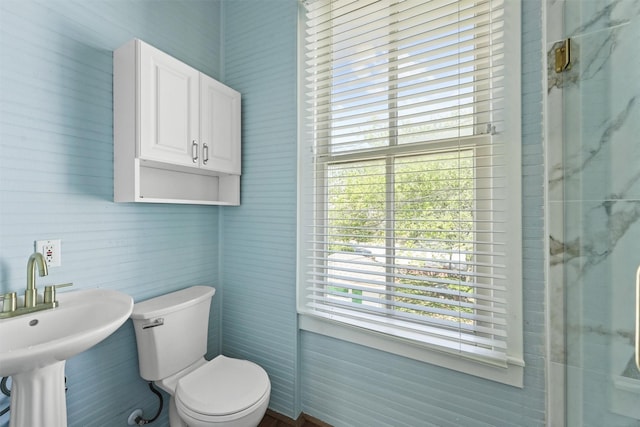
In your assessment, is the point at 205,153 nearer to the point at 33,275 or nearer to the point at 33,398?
the point at 33,275

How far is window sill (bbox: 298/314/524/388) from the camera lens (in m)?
1.07

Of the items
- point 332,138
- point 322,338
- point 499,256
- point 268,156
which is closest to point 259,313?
point 322,338

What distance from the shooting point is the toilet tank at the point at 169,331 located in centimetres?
131

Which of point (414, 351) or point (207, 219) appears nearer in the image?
point (414, 351)

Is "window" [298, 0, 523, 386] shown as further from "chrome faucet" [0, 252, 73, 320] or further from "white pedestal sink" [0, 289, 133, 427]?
"chrome faucet" [0, 252, 73, 320]

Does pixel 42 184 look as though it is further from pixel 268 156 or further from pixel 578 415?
pixel 578 415

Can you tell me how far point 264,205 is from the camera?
166 cm

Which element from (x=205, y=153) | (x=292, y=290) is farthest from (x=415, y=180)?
(x=205, y=153)

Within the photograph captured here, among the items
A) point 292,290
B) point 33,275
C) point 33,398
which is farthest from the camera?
point 292,290

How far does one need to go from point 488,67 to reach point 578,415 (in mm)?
1265

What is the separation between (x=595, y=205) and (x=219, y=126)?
165 cm

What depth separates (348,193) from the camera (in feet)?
4.83

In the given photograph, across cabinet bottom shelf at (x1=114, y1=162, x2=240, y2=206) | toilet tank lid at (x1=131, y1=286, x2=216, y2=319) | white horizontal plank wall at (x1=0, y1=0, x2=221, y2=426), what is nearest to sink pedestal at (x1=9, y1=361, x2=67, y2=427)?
white horizontal plank wall at (x1=0, y1=0, x2=221, y2=426)

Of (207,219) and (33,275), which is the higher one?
(207,219)
